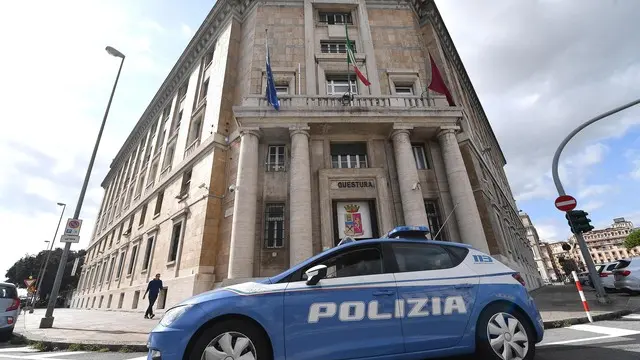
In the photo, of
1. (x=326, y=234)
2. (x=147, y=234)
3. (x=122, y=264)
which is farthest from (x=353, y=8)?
(x=122, y=264)

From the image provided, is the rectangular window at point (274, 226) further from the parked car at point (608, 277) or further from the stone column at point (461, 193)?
the parked car at point (608, 277)

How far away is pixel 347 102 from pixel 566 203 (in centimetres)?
938

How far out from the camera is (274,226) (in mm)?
12781

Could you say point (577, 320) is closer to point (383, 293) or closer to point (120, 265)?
point (383, 293)

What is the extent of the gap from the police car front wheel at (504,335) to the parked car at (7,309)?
10887 mm

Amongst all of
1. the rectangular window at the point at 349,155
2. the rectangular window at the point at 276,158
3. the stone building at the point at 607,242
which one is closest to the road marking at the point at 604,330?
the rectangular window at the point at 349,155

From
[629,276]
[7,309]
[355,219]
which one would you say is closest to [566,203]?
[629,276]

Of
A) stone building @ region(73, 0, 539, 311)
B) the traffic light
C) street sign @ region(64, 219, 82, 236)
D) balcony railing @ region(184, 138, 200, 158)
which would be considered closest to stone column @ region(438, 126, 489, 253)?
stone building @ region(73, 0, 539, 311)

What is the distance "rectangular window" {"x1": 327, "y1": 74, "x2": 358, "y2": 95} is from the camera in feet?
53.8

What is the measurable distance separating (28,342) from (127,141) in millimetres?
35728

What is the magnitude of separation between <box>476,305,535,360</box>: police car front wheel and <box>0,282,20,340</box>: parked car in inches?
429

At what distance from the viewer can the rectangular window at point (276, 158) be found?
45.7 ft

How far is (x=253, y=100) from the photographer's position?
13.6 m

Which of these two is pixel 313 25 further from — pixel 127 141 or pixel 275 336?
pixel 127 141
